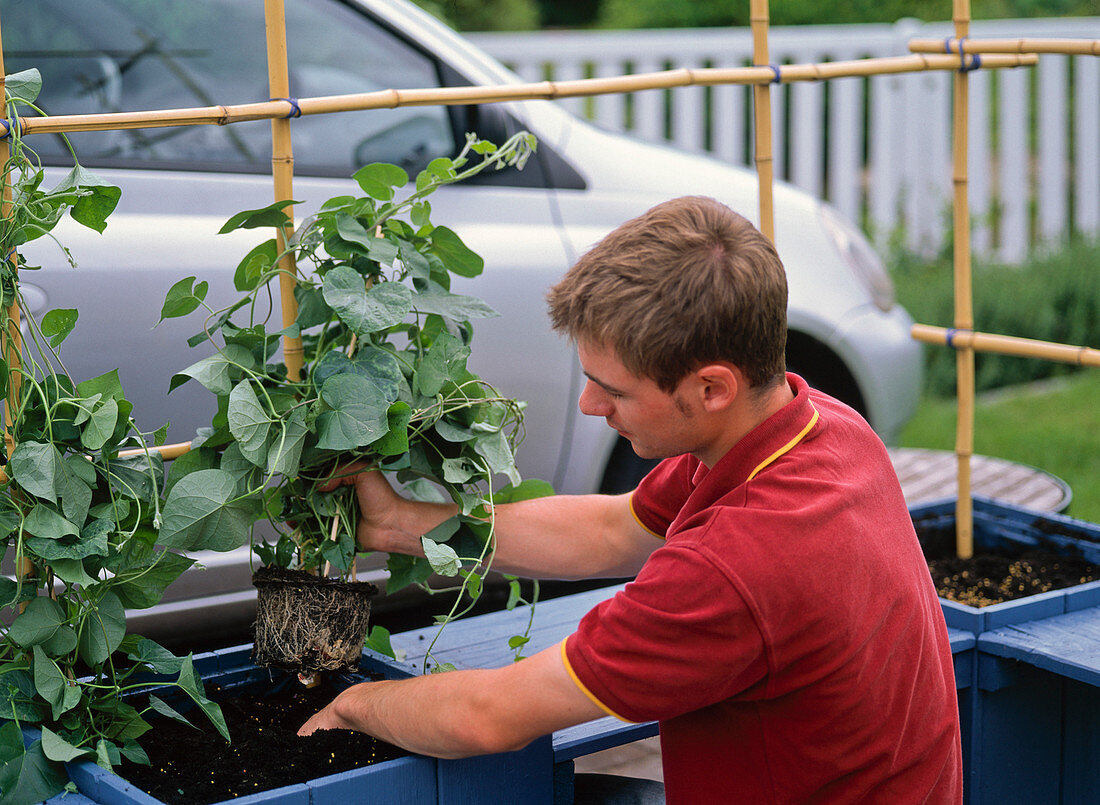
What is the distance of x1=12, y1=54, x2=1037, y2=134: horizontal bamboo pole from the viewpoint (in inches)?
58.2

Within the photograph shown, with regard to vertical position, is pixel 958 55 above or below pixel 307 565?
above

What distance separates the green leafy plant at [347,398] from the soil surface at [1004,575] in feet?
3.57

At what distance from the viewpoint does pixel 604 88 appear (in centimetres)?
194

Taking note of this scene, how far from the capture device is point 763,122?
212cm

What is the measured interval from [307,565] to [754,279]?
71 centimetres

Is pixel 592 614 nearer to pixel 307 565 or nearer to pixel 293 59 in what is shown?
pixel 307 565

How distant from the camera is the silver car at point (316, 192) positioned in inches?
89.7

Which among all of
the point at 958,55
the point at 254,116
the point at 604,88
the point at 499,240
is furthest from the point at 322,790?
the point at 958,55

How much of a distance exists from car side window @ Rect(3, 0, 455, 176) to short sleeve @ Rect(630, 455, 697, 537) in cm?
128

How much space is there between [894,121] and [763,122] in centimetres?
533

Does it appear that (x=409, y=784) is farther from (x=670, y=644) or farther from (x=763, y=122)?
(x=763, y=122)

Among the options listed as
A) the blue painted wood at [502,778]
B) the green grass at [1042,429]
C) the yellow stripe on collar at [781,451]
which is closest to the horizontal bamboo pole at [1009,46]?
the yellow stripe on collar at [781,451]

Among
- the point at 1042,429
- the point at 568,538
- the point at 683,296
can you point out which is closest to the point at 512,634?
the point at 568,538

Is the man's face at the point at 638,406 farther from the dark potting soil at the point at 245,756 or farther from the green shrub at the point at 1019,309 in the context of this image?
the green shrub at the point at 1019,309
